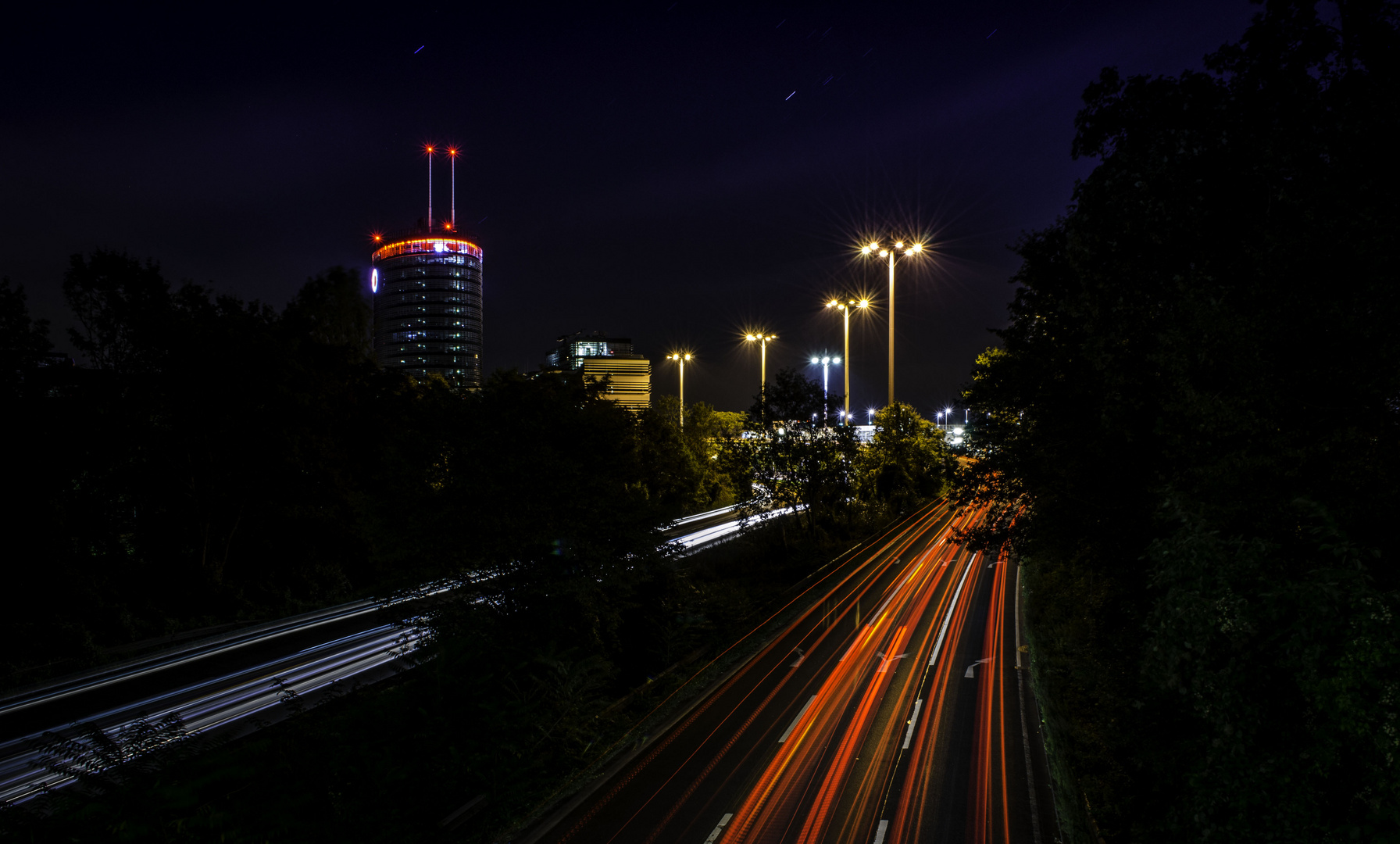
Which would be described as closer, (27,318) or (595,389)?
(595,389)

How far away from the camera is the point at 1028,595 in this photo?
20891mm

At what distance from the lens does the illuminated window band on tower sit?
494 feet

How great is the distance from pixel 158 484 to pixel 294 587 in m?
6.28

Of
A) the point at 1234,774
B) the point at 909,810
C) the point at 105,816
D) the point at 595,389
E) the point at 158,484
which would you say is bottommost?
the point at 909,810

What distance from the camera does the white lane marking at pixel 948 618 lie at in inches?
677

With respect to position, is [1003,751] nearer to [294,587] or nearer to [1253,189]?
[1253,189]

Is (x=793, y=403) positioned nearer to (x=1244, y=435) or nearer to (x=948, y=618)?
(x=948, y=618)

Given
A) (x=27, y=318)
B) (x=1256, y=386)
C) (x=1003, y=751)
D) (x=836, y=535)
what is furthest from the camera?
(x=836, y=535)

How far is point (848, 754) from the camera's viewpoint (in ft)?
39.0

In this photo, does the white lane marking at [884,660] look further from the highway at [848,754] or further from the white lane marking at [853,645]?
the white lane marking at [853,645]

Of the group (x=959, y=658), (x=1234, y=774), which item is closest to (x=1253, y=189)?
(x=1234, y=774)

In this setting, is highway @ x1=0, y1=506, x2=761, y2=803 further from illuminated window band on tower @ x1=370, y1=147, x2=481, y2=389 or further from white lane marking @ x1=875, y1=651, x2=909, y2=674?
illuminated window band on tower @ x1=370, y1=147, x2=481, y2=389

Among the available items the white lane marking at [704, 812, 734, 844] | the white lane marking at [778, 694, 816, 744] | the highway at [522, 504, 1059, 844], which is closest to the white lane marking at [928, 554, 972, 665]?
the highway at [522, 504, 1059, 844]

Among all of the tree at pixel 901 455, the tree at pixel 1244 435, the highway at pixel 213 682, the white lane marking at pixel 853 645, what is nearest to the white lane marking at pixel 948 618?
the white lane marking at pixel 853 645
